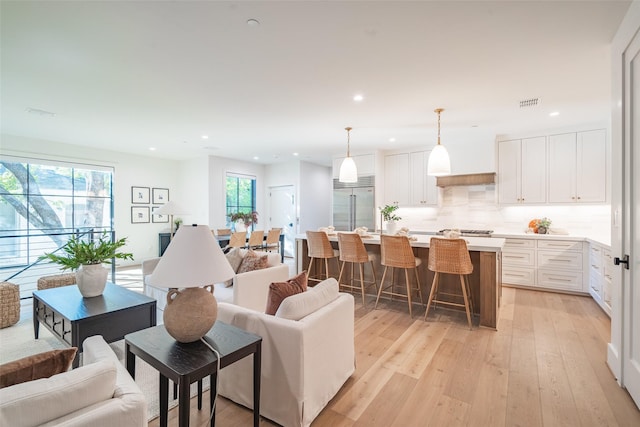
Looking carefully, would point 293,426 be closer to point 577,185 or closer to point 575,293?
point 575,293

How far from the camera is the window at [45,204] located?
5.28 metres

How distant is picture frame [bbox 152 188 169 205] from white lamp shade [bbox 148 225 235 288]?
6.52 meters

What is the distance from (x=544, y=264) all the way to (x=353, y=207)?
3.45 meters

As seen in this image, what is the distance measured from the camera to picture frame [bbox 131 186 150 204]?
6.78 metres

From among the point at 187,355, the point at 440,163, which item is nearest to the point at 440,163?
the point at 440,163

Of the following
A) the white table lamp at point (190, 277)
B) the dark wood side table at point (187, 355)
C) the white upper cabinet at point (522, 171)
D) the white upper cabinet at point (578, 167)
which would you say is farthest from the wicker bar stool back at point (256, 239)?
the white upper cabinet at point (578, 167)

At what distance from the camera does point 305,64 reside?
262 centimetres

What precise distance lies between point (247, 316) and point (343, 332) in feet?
2.24

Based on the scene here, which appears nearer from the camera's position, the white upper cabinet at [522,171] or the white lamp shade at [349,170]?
the white lamp shade at [349,170]

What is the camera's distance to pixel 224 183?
7.21 m

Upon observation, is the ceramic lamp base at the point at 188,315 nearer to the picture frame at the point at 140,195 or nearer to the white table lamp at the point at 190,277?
the white table lamp at the point at 190,277

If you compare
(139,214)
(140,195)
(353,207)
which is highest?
(140,195)

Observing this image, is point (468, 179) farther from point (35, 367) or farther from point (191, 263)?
point (35, 367)

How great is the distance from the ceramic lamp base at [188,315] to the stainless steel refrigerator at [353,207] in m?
4.98
